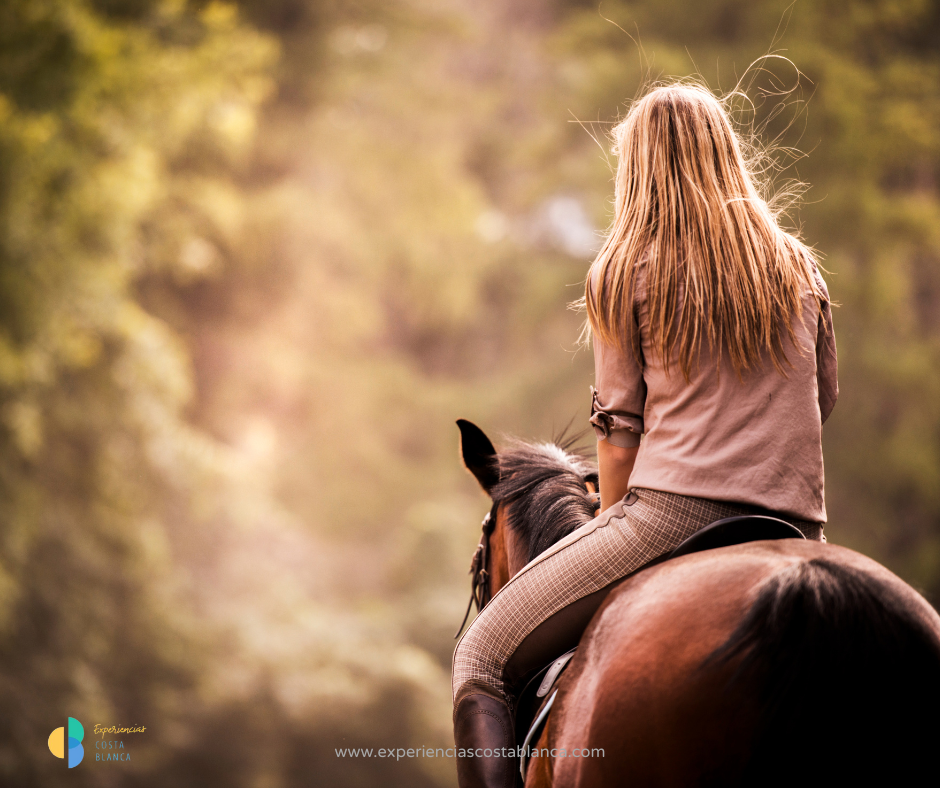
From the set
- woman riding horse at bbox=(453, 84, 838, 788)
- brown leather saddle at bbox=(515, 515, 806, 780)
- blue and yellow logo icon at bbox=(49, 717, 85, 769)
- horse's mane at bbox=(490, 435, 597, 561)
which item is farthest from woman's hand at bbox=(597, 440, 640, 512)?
blue and yellow logo icon at bbox=(49, 717, 85, 769)

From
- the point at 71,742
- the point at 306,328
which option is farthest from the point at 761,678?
the point at 306,328

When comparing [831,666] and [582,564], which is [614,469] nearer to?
[582,564]

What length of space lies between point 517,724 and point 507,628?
0.22 m

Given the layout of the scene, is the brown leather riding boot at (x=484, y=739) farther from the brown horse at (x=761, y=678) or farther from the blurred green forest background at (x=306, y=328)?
the blurred green forest background at (x=306, y=328)

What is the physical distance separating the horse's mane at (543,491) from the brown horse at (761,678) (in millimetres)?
525

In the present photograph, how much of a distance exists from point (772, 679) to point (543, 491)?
0.84 meters

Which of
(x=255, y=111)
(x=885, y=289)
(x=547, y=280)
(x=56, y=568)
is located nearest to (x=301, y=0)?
(x=255, y=111)

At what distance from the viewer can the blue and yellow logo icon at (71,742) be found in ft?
18.7

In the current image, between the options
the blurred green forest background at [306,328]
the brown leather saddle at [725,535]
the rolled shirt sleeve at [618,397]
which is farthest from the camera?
the blurred green forest background at [306,328]

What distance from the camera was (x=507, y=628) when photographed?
1.48m

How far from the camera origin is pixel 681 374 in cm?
133

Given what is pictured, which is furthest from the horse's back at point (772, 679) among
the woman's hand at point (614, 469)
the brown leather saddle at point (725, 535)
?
the woman's hand at point (614, 469)

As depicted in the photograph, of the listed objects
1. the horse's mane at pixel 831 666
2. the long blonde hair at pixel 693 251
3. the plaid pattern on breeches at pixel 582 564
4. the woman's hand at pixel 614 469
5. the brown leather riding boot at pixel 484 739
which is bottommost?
the brown leather riding boot at pixel 484 739

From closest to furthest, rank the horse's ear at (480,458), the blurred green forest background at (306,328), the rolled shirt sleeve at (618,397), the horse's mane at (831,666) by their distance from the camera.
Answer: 1. the horse's mane at (831,666)
2. the rolled shirt sleeve at (618,397)
3. the horse's ear at (480,458)
4. the blurred green forest background at (306,328)
